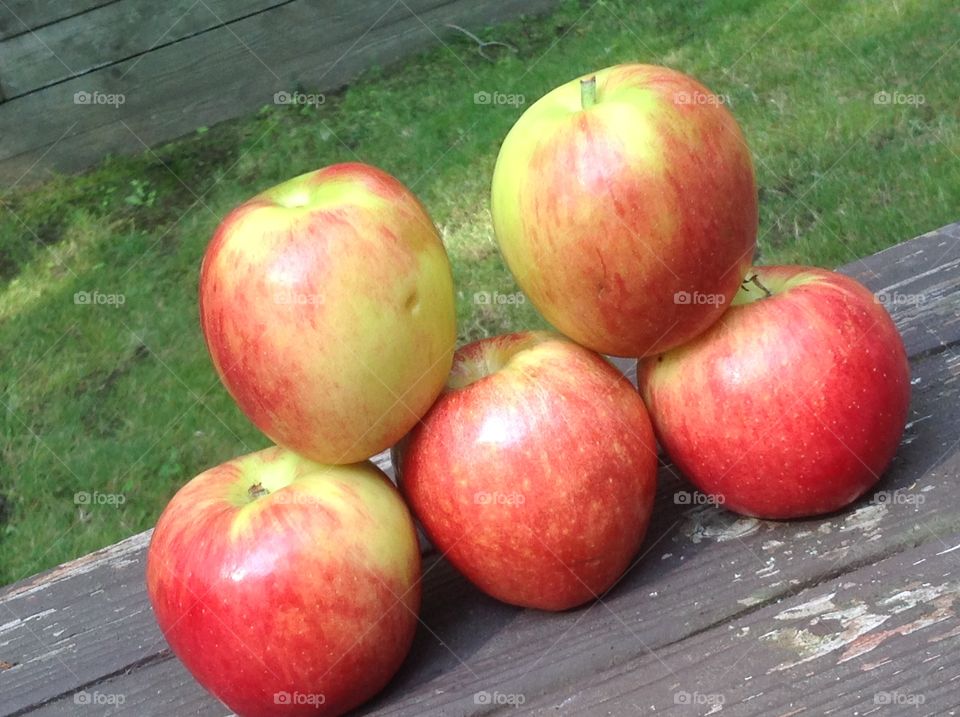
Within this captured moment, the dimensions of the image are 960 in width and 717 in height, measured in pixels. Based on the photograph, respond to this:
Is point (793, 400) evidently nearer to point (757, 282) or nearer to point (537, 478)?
point (757, 282)

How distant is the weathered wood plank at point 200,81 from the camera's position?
3.98 meters

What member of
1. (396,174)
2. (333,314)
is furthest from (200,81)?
(333,314)

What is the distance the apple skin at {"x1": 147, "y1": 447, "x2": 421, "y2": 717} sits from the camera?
1208mm

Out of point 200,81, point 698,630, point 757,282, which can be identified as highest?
point 757,282

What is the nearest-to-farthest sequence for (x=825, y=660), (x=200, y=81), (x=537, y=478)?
1. (x=825, y=660)
2. (x=537, y=478)
3. (x=200, y=81)

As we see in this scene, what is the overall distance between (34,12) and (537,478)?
11.0ft

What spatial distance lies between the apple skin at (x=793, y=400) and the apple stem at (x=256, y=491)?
19.0 inches

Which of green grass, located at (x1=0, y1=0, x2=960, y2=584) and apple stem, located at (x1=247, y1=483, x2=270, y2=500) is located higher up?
apple stem, located at (x1=247, y1=483, x2=270, y2=500)

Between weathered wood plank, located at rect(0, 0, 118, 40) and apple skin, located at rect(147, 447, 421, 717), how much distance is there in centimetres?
313

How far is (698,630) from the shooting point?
124 cm

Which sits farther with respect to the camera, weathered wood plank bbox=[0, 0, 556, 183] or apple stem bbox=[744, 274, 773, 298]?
weathered wood plank bbox=[0, 0, 556, 183]

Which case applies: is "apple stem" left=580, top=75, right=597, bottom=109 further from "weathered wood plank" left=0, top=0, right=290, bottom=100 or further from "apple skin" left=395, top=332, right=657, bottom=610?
"weathered wood plank" left=0, top=0, right=290, bottom=100

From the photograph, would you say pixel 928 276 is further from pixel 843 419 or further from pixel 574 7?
pixel 574 7


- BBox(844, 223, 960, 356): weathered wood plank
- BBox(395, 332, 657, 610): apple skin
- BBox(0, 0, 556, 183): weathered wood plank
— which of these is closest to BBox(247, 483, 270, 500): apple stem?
BBox(395, 332, 657, 610): apple skin
